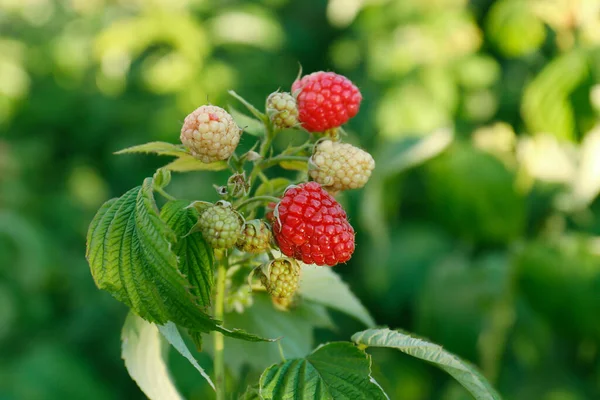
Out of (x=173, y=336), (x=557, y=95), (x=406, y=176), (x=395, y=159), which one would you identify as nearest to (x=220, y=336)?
(x=173, y=336)

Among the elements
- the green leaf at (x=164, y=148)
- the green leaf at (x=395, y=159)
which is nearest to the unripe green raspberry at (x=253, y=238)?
the green leaf at (x=164, y=148)

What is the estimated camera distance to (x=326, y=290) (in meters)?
0.94

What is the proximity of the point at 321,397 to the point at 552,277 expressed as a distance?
44.9 inches

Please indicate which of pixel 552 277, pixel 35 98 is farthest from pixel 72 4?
pixel 552 277

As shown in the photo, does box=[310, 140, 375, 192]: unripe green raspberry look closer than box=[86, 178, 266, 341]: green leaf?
No

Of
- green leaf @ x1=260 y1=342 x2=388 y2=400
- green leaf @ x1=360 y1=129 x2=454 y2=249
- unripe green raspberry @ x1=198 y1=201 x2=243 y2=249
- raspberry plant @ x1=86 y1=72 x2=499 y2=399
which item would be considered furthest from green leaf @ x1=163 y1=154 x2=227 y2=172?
green leaf @ x1=360 y1=129 x2=454 y2=249

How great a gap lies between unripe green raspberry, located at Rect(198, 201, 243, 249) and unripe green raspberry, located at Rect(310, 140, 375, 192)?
12 centimetres

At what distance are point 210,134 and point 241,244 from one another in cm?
11

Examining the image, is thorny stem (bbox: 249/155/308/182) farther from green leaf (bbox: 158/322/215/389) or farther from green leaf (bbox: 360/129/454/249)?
green leaf (bbox: 360/129/454/249)

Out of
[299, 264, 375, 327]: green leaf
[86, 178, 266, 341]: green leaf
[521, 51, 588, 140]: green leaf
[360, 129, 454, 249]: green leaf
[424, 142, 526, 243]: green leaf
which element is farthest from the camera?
[424, 142, 526, 243]: green leaf

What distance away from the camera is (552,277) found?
1.74m

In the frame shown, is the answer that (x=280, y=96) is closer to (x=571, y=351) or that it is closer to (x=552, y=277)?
(x=552, y=277)

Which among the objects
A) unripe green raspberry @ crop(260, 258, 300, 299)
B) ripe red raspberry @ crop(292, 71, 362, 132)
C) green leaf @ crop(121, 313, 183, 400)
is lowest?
green leaf @ crop(121, 313, 183, 400)

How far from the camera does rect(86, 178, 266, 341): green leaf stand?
68 centimetres
